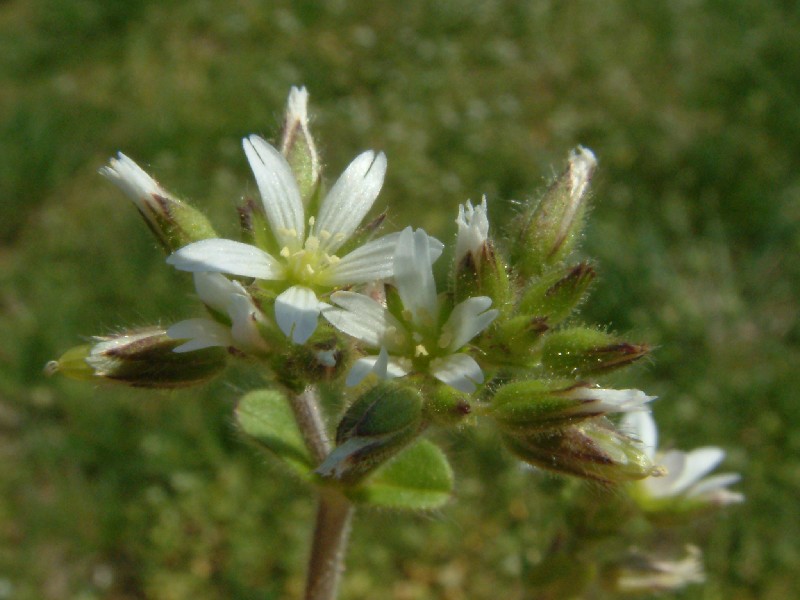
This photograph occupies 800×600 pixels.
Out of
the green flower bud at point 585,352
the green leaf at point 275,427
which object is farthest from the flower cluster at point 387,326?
the green leaf at point 275,427

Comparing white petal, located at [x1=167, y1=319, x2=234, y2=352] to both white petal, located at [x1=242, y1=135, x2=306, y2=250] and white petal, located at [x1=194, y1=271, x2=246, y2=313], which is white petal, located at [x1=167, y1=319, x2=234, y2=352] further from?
white petal, located at [x1=242, y1=135, x2=306, y2=250]

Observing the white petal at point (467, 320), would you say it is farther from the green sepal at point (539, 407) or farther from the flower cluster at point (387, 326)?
the green sepal at point (539, 407)

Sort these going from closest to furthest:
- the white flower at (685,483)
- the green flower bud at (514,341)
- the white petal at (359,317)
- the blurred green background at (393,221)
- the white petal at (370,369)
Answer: the white petal at (370,369) < the white petal at (359,317) < the green flower bud at (514,341) < the white flower at (685,483) < the blurred green background at (393,221)

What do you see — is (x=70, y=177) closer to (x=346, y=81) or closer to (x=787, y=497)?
(x=346, y=81)

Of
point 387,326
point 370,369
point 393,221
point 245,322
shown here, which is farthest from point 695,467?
point 393,221

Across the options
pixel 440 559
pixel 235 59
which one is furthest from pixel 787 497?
pixel 235 59

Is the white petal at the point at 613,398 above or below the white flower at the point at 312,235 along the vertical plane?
below
